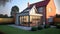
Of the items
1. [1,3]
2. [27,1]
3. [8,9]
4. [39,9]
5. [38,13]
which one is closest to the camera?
[1,3]

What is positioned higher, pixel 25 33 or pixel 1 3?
pixel 1 3

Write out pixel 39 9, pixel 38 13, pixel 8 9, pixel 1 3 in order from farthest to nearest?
pixel 38 13 → pixel 39 9 → pixel 8 9 → pixel 1 3

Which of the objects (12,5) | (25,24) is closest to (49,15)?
(25,24)

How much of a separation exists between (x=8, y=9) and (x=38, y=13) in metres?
2.88

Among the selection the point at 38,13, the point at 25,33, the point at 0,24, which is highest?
the point at 38,13

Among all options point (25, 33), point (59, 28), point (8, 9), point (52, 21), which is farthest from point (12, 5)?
point (59, 28)

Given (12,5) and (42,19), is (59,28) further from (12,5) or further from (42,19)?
(12,5)

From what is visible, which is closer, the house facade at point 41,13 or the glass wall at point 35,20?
the house facade at point 41,13

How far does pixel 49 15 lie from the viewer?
6980 millimetres

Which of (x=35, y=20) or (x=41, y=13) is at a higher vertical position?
(x=41, y=13)

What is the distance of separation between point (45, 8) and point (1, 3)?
126 inches

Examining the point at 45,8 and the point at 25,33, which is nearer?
the point at 25,33

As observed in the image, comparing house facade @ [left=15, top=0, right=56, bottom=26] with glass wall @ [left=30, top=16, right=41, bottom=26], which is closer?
house facade @ [left=15, top=0, right=56, bottom=26]

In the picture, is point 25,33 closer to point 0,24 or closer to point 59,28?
point 0,24
